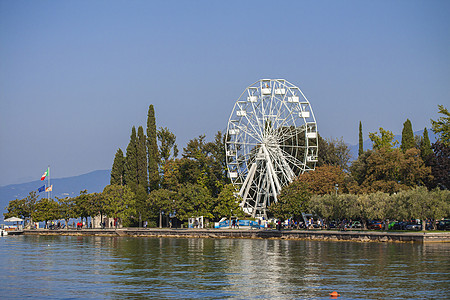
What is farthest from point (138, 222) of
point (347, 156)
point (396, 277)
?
point (396, 277)

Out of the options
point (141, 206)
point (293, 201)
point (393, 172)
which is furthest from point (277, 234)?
point (141, 206)

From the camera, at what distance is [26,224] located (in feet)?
397

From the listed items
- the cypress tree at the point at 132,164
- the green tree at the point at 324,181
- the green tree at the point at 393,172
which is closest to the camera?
the green tree at the point at 393,172

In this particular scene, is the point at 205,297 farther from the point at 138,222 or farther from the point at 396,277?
the point at 138,222

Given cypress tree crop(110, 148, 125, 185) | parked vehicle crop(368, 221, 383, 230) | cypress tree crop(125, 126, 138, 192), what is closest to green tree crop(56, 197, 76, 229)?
cypress tree crop(110, 148, 125, 185)

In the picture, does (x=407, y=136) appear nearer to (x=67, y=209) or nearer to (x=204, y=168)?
(x=204, y=168)

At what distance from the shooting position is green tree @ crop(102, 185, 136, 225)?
101 m

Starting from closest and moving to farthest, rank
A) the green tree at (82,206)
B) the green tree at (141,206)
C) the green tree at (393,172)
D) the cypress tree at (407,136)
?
the green tree at (393,172) → the cypress tree at (407,136) → the green tree at (141,206) → the green tree at (82,206)

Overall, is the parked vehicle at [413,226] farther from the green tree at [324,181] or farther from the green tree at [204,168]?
the green tree at [204,168]

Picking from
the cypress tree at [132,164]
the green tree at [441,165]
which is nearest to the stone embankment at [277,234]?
the cypress tree at [132,164]

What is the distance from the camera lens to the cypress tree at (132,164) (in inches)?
4320

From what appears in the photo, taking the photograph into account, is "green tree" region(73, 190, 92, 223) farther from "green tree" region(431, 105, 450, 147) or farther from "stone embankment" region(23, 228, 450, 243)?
"green tree" region(431, 105, 450, 147)

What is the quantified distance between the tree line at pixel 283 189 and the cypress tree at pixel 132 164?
18cm

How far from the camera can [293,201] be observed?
280ft
